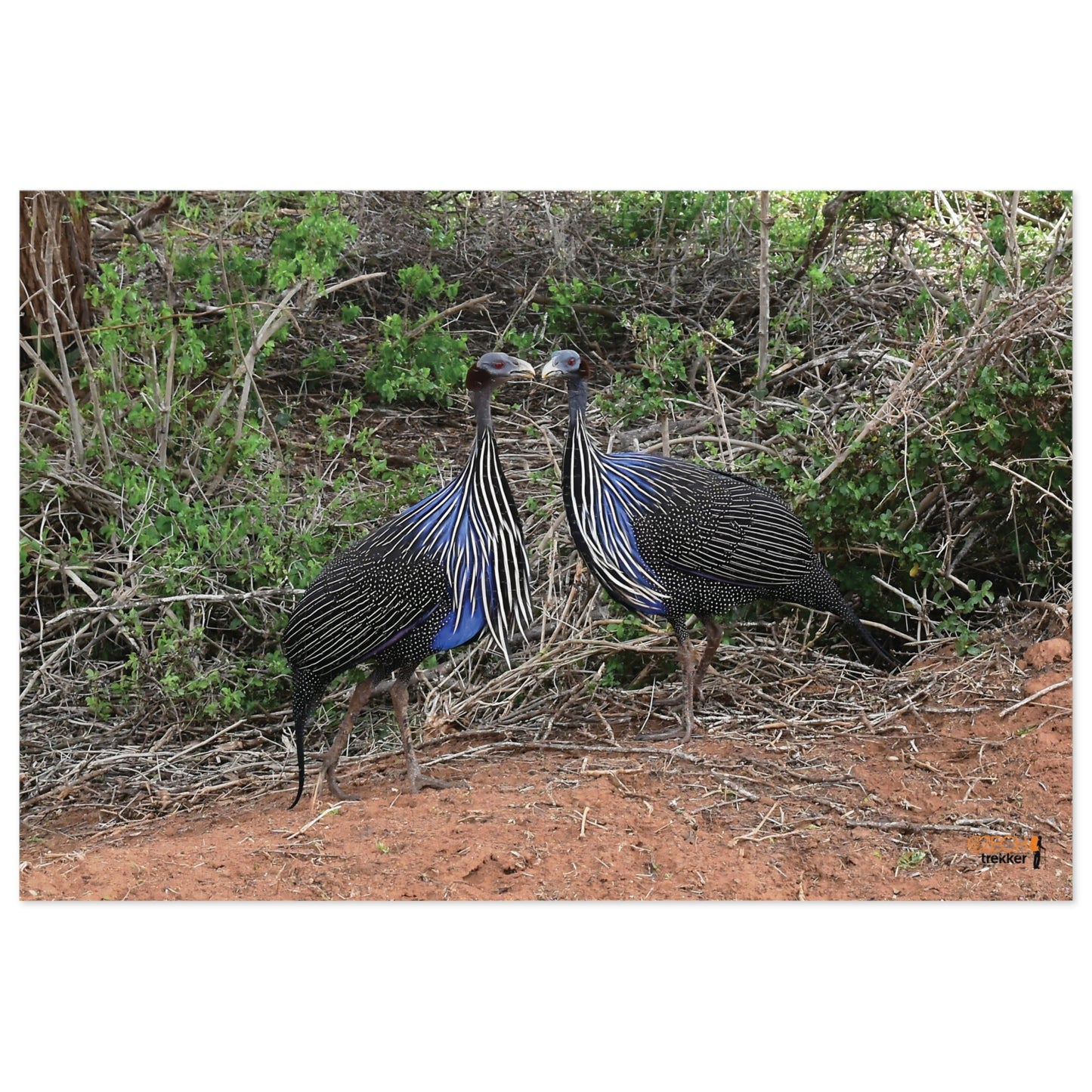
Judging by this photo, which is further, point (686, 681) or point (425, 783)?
point (686, 681)

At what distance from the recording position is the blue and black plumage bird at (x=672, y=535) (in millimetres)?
3354

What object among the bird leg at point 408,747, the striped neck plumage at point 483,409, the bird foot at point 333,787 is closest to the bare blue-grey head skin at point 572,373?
the striped neck plumage at point 483,409

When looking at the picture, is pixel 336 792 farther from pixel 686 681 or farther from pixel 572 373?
pixel 572 373

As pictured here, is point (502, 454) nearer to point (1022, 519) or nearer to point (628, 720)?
point (628, 720)

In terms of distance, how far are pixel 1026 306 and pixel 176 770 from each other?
260cm

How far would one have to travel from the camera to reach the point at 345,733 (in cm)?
325

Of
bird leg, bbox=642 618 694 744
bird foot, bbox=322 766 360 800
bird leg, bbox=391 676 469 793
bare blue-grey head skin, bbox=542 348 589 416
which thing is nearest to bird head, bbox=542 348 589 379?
bare blue-grey head skin, bbox=542 348 589 416

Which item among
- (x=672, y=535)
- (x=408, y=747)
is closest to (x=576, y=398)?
(x=672, y=535)

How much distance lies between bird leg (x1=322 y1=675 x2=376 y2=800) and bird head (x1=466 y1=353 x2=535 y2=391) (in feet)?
2.58

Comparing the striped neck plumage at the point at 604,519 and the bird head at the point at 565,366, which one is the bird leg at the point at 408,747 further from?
the bird head at the point at 565,366

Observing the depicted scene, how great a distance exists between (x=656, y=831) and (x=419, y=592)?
0.81 metres

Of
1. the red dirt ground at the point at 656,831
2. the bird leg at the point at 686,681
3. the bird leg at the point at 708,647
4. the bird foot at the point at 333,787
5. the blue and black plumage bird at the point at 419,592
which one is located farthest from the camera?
the bird leg at the point at 708,647

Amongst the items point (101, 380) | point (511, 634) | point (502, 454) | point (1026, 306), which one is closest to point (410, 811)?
point (511, 634)

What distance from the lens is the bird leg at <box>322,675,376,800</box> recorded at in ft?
10.7
